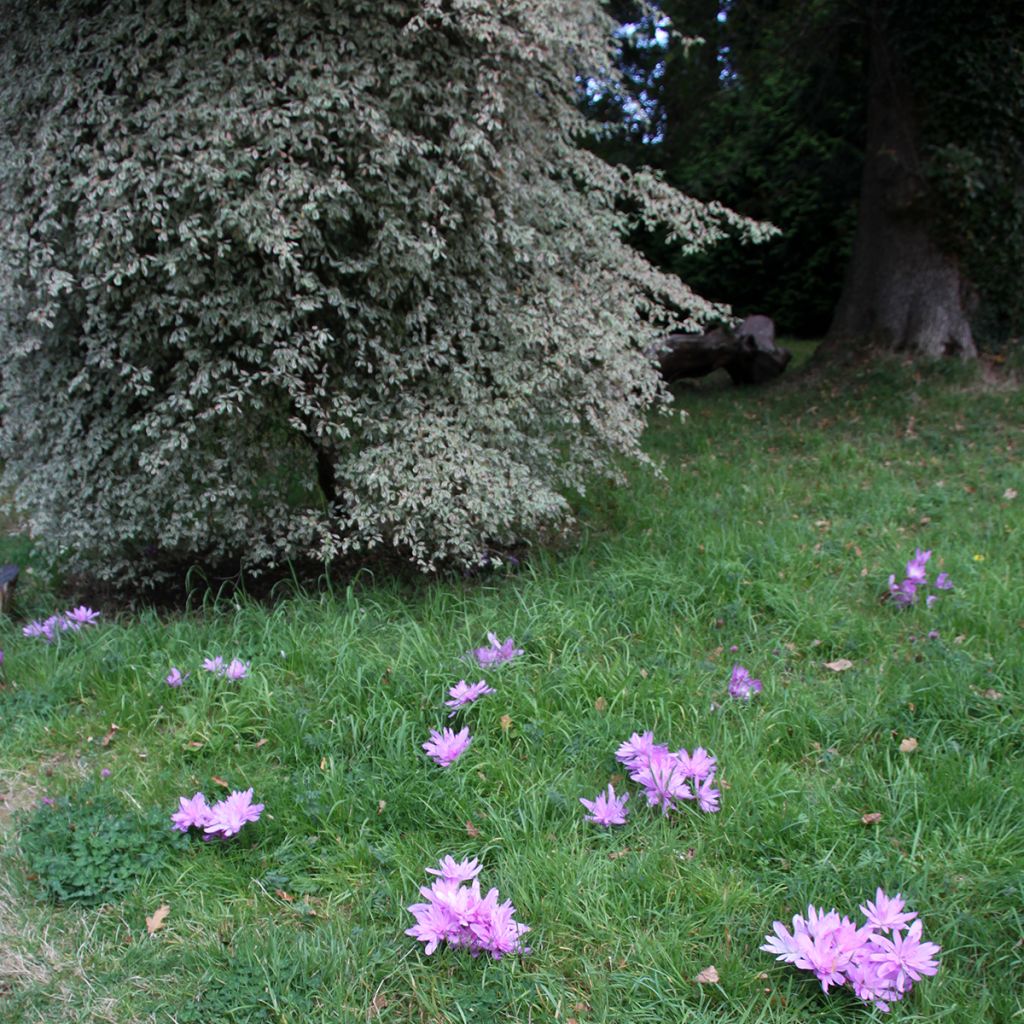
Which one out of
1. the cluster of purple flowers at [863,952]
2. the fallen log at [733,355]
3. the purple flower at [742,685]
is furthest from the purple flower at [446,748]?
the fallen log at [733,355]

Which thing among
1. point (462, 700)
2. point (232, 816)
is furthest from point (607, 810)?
point (232, 816)

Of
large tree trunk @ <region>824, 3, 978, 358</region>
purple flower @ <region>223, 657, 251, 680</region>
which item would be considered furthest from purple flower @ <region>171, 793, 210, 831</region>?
large tree trunk @ <region>824, 3, 978, 358</region>

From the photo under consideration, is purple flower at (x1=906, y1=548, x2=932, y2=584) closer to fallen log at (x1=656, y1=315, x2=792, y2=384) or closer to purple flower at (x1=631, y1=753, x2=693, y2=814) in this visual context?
purple flower at (x1=631, y1=753, x2=693, y2=814)

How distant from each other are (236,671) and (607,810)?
1428mm

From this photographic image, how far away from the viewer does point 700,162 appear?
1067cm

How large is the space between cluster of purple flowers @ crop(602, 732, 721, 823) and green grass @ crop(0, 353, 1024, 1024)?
0.06 m

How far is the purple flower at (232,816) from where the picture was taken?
2.49 m

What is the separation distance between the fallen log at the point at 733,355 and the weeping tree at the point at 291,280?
18.8ft

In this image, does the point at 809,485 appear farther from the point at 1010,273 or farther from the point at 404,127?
the point at 1010,273

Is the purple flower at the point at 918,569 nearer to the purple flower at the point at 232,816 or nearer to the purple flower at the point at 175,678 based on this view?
the purple flower at the point at 232,816

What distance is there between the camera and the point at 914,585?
149 inches

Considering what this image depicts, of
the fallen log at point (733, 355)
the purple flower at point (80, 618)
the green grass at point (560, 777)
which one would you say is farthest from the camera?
the fallen log at point (733, 355)

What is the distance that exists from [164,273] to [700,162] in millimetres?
8425

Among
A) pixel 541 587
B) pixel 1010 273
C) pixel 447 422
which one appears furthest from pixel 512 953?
pixel 1010 273
